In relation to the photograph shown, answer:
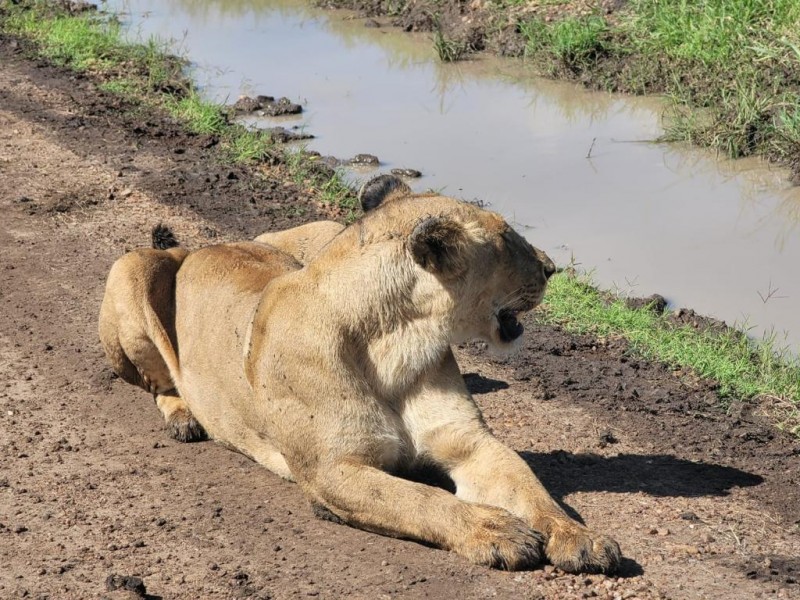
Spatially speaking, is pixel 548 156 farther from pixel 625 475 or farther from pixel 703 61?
pixel 625 475

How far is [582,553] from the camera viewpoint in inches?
167

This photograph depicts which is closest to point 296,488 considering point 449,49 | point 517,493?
point 517,493

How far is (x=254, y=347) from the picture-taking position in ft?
16.3

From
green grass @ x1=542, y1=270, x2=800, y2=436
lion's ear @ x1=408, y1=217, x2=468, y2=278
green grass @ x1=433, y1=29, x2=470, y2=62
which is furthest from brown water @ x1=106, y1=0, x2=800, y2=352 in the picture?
lion's ear @ x1=408, y1=217, x2=468, y2=278

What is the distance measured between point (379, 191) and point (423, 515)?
1270 millimetres

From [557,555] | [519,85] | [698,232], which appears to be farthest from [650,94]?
[557,555]

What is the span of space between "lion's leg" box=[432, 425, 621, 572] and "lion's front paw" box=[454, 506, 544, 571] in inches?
2.6

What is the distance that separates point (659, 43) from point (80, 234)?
5416mm

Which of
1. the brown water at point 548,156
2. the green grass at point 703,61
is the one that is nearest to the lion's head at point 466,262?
the brown water at point 548,156

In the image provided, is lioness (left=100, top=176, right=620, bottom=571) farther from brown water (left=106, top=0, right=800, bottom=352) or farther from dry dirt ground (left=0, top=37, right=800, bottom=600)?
brown water (left=106, top=0, right=800, bottom=352)

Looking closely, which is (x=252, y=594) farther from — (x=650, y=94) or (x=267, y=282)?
(x=650, y=94)

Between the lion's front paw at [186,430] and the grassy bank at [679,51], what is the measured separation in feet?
16.7

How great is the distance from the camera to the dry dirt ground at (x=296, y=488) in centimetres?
434

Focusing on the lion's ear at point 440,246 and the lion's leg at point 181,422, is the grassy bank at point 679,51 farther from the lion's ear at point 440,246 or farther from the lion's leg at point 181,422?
the lion's ear at point 440,246
